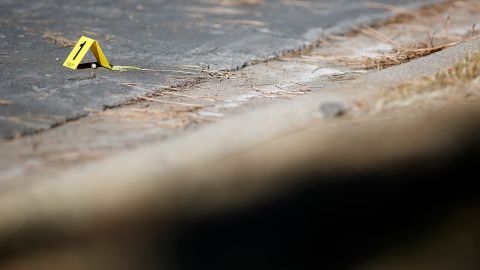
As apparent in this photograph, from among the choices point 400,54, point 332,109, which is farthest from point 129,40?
point 332,109

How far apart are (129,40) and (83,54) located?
1.77 feet

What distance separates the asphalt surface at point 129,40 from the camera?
2.09m

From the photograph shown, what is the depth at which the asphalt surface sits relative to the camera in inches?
82.1

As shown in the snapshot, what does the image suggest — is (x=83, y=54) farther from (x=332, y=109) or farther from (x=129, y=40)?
(x=332, y=109)

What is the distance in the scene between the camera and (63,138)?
5.81ft

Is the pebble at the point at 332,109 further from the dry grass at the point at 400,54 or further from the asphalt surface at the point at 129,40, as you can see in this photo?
the dry grass at the point at 400,54

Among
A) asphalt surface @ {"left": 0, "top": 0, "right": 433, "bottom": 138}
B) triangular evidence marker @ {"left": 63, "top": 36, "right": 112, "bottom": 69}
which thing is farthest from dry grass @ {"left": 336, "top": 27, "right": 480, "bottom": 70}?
triangular evidence marker @ {"left": 63, "top": 36, "right": 112, "bottom": 69}

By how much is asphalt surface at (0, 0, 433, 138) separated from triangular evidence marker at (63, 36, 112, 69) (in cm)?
4

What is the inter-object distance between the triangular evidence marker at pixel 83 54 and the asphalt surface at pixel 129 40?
40mm

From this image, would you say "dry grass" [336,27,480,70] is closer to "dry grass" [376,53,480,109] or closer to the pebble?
"dry grass" [376,53,480,109]

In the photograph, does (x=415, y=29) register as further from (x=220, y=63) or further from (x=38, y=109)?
(x=38, y=109)

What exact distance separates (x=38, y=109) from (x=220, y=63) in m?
0.86

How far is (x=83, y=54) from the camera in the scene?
7.87 ft

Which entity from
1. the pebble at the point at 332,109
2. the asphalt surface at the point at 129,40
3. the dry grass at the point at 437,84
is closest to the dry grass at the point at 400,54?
the asphalt surface at the point at 129,40
